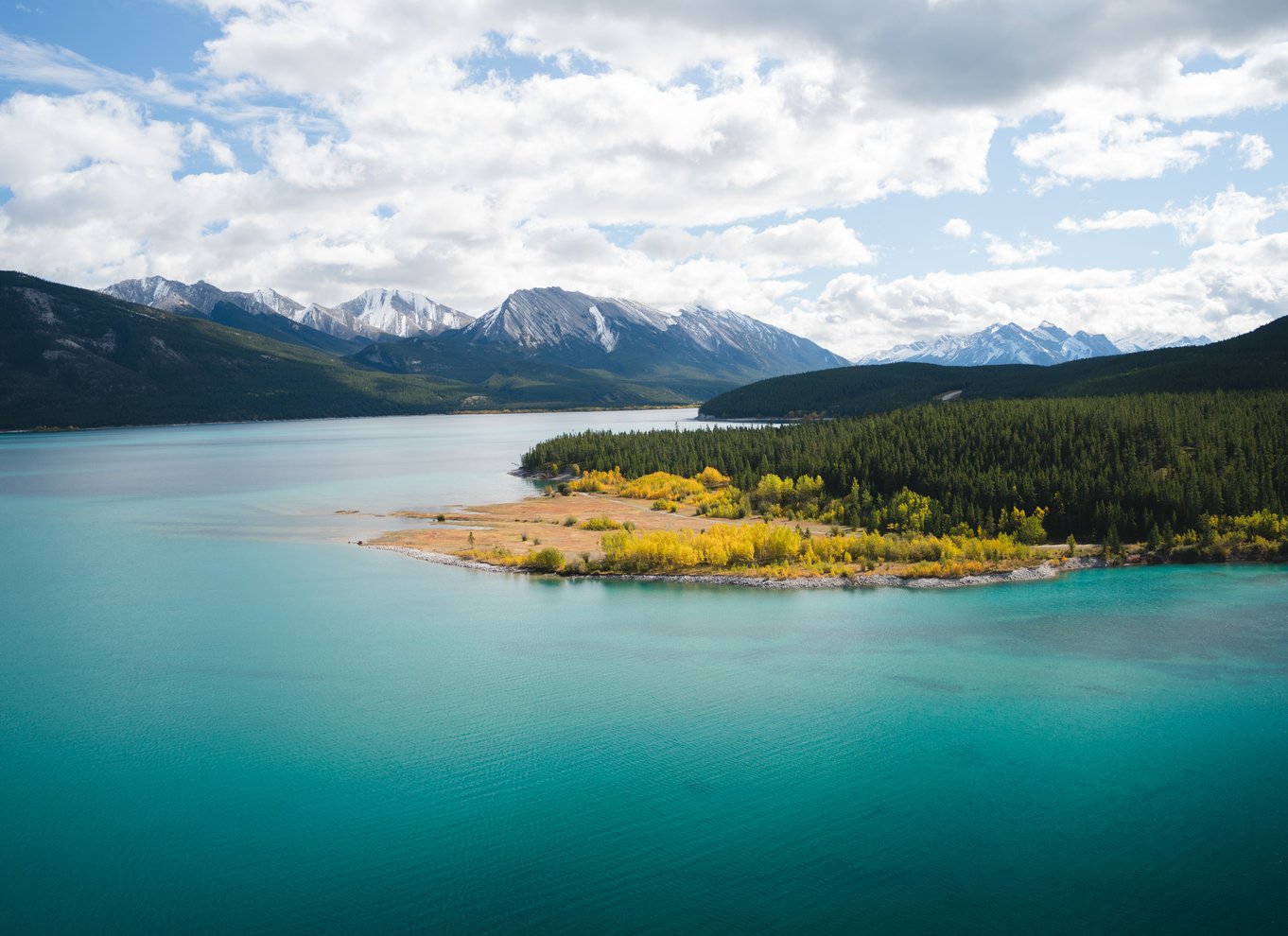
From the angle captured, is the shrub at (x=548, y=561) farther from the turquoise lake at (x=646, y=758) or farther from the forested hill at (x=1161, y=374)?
the forested hill at (x=1161, y=374)

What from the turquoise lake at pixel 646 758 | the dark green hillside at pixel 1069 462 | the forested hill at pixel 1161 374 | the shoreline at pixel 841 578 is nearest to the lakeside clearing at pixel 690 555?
the shoreline at pixel 841 578

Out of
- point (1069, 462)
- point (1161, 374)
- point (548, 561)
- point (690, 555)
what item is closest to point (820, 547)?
point (690, 555)

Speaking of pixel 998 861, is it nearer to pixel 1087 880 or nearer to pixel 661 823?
pixel 1087 880

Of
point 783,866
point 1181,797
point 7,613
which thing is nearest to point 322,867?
point 783,866

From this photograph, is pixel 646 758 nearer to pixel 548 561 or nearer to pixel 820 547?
pixel 548 561

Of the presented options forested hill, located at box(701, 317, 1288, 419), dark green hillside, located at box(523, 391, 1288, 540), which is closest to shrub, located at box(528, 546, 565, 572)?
dark green hillside, located at box(523, 391, 1288, 540)
